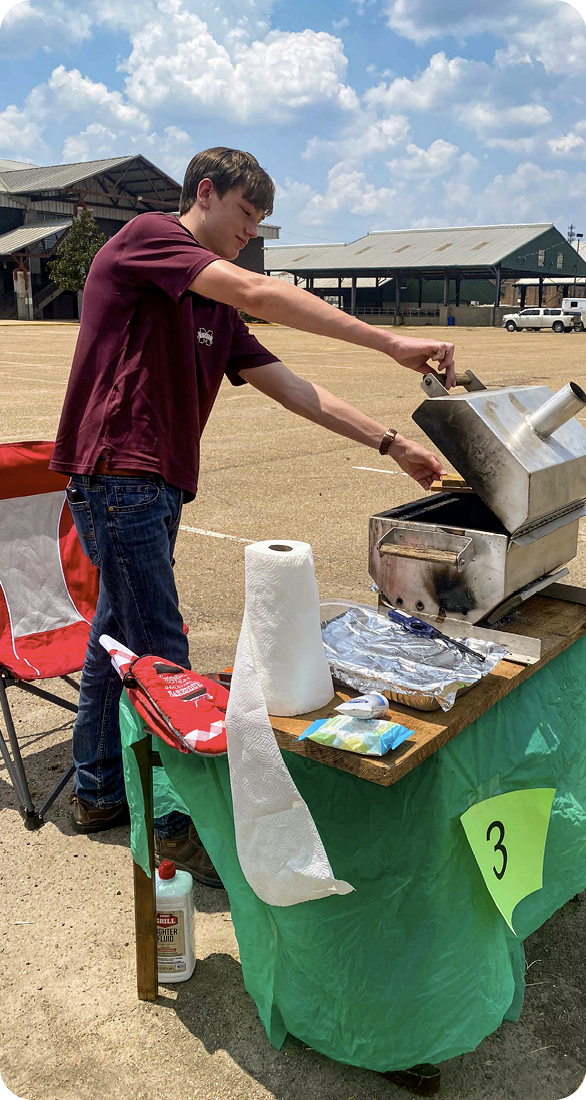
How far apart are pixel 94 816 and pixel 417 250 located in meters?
48.6

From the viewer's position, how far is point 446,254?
45500 millimetres

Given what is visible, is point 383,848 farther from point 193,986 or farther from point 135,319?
→ point 135,319

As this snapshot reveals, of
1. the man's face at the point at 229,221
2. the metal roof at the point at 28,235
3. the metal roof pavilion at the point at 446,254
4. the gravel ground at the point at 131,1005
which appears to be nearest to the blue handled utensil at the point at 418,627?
the gravel ground at the point at 131,1005

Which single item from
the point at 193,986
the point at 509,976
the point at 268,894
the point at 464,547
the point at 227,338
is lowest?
the point at 193,986

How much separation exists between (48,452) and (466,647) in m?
1.99

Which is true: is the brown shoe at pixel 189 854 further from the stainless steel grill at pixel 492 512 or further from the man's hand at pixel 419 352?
the man's hand at pixel 419 352

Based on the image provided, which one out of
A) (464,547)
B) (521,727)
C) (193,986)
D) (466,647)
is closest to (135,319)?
(464,547)

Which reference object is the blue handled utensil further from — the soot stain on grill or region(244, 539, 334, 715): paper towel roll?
region(244, 539, 334, 715): paper towel roll

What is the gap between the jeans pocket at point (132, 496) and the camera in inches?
87.7

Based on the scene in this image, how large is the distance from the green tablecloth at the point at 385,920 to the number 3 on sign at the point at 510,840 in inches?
1.2

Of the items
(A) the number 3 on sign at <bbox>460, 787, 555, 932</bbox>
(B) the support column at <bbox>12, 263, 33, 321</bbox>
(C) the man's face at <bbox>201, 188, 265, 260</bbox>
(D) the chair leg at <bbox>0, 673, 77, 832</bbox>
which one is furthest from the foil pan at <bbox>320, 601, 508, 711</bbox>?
(B) the support column at <bbox>12, 263, 33, 321</bbox>

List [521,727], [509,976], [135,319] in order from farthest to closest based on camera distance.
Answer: [135,319]
[521,727]
[509,976]

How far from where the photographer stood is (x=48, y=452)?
3.29 m

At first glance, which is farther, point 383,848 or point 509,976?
point 509,976
